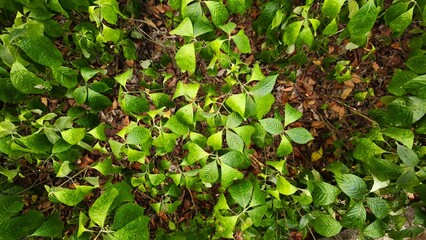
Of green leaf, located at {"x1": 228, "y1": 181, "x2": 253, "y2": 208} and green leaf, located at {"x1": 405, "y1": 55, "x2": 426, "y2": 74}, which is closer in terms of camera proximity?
green leaf, located at {"x1": 405, "y1": 55, "x2": 426, "y2": 74}

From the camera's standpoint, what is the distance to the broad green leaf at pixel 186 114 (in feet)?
3.43

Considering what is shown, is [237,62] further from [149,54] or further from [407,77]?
[149,54]

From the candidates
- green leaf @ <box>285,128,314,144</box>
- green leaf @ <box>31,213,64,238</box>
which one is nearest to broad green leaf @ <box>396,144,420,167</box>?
green leaf @ <box>285,128,314,144</box>

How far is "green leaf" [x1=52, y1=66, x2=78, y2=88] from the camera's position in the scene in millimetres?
1086

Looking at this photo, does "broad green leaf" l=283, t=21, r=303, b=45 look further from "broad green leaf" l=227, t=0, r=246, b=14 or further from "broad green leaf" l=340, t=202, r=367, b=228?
"broad green leaf" l=340, t=202, r=367, b=228

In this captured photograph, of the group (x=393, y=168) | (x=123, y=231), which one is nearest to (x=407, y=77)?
(x=393, y=168)

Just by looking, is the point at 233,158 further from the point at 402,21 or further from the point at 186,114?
the point at 402,21

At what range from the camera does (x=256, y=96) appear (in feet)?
3.36

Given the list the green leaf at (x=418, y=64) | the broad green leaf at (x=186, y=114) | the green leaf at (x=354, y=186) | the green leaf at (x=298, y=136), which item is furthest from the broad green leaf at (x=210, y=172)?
the green leaf at (x=418, y=64)

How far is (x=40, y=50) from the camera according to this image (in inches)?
37.8

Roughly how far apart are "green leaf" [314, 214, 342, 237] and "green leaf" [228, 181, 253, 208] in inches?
9.5

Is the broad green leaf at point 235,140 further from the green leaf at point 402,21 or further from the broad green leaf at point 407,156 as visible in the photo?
the green leaf at point 402,21

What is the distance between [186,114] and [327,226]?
0.55m

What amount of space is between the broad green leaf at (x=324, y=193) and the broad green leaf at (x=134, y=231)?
1.74ft
